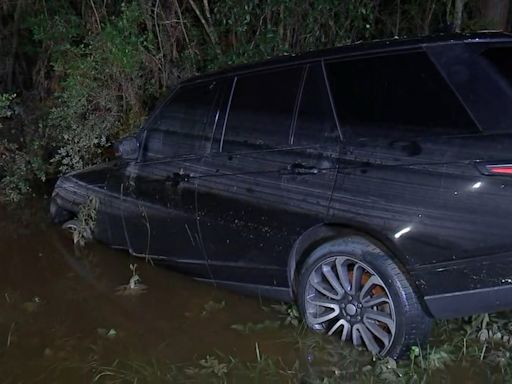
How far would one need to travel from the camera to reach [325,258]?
3.54 meters

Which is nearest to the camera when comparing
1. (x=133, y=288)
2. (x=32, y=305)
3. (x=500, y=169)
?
(x=500, y=169)

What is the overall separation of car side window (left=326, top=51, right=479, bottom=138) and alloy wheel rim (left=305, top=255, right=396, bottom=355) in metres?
0.78

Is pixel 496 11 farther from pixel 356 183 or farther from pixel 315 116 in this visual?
pixel 356 183

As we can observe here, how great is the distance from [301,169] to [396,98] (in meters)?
0.69

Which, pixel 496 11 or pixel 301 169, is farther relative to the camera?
pixel 496 11

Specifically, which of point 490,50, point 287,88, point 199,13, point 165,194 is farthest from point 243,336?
point 199,13

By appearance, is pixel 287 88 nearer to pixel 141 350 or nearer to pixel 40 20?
pixel 141 350

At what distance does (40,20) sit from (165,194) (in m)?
4.38

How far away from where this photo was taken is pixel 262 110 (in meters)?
4.05

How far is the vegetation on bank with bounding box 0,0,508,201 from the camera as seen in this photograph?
6996 mm

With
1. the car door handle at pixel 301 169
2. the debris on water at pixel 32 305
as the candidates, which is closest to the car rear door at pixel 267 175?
the car door handle at pixel 301 169

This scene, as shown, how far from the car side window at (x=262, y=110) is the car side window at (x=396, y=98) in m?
0.34

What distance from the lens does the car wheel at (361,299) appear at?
10.7 feet

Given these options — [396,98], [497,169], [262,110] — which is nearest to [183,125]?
[262,110]
